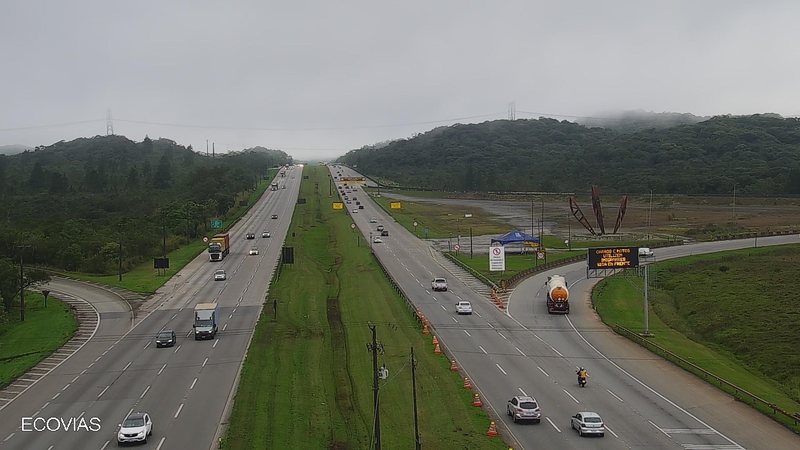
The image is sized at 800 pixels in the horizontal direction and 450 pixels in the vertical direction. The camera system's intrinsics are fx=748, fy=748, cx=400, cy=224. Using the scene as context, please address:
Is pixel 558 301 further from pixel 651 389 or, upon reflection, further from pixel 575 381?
pixel 651 389

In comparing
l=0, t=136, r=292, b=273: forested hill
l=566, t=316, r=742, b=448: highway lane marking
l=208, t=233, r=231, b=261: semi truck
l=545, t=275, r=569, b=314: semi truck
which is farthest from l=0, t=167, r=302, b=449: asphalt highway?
l=0, t=136, r=292, b=273: forested hill

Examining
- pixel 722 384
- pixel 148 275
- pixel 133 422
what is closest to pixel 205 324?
pixel 133 422

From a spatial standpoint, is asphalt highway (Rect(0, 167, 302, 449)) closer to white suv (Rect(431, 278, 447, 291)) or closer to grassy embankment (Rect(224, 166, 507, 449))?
grassy embankment (Rect(224, 166, 507, 449))

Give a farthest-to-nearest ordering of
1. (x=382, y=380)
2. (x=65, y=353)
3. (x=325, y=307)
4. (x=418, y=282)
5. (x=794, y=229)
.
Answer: (x=794, y=229), (x=418, y=282), (x=325, y=307), (x=65, y=353), (x=382, y=380)

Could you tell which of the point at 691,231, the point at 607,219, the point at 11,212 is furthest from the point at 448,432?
the point at 11,212

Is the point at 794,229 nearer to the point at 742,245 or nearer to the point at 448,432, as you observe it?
the point at 742,245

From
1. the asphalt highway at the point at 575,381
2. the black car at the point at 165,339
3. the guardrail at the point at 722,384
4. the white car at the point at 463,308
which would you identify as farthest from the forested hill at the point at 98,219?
the guardrail at the point at 722,384
